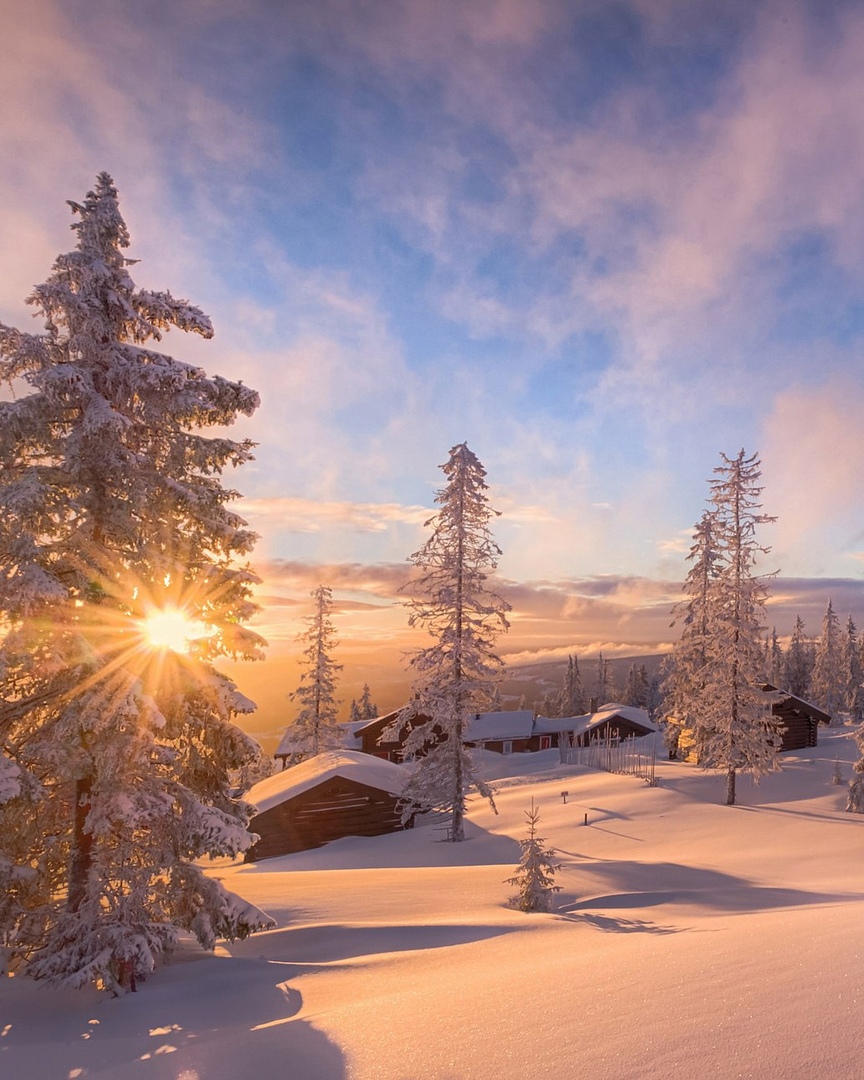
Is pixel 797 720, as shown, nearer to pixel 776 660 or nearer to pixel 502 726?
pixel 502 726

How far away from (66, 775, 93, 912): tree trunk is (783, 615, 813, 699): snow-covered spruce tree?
3716 inches

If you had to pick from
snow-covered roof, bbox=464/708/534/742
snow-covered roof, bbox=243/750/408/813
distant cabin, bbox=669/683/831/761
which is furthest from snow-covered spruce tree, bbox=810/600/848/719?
snow-covered roof, bbox=243/750/408/813

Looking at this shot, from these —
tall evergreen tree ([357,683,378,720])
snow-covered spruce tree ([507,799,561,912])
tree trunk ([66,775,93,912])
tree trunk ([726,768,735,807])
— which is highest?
tree trunk ([66,775,93,912])

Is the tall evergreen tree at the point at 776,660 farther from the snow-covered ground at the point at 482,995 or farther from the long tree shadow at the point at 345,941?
the long tree shadow at the point at 345,941

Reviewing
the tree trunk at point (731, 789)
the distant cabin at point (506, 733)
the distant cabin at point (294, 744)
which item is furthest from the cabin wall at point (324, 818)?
the distant cabin at point (506, 733)

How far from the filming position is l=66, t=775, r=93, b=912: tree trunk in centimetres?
837

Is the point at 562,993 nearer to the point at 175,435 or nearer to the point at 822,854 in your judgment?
the point at 175,435

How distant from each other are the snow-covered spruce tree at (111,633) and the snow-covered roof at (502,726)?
184 feet

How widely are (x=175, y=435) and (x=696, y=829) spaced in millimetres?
26343

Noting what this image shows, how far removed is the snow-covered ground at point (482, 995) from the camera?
4.08 metres

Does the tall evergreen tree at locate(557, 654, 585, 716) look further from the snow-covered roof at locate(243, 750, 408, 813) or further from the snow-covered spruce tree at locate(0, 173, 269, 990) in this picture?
the snow-covered spruce tree at locate(0, 173, 269, 990)

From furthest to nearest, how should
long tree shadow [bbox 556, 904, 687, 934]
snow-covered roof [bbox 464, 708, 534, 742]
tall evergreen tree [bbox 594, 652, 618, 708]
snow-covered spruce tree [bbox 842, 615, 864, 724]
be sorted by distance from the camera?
tall evergreen tree [bbox 594, 652, 618, 708], snow-covered spruce tree [bbox 842, 615, 864, 724], snow-covered roof [bbox 464, 708, 534, 742], long tree shadow [bbox 556, 904, 687, 934]

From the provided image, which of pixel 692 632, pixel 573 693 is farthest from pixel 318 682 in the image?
pixel 573 693

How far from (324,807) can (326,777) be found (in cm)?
148
